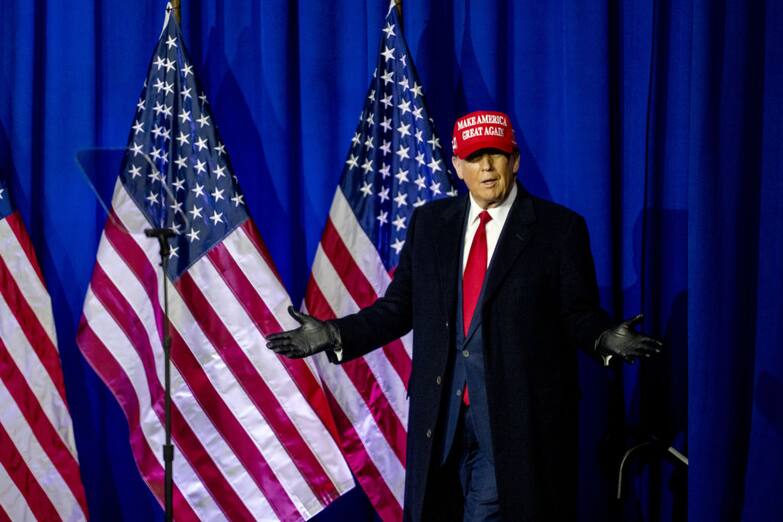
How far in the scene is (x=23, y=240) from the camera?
342 cm

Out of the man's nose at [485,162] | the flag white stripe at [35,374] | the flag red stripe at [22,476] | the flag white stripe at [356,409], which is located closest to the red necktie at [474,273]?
the man's nose at [485,162]

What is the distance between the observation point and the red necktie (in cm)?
250

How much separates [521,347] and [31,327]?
191 cm

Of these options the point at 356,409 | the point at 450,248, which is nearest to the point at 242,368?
the point at 356,409

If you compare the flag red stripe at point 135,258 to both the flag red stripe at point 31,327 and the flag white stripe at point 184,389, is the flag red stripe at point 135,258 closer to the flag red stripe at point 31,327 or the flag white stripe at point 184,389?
the flag white stripe at point 184,389

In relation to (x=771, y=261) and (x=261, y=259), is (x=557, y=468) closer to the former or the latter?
(x=771, y=261)

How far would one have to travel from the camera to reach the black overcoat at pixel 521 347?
2416 mm

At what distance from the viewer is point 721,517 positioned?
2467mm

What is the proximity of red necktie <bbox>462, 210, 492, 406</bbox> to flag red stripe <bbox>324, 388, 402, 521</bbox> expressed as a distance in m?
0.96

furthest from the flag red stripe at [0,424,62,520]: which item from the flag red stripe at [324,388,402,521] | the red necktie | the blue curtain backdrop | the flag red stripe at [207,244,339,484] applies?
the red necktie

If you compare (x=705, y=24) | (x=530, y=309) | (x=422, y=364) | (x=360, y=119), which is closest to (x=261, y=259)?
(x=360, y=119)

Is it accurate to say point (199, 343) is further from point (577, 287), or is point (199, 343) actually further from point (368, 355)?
point (577, 287)

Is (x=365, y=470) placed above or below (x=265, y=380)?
below

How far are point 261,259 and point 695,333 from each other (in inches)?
59.7
